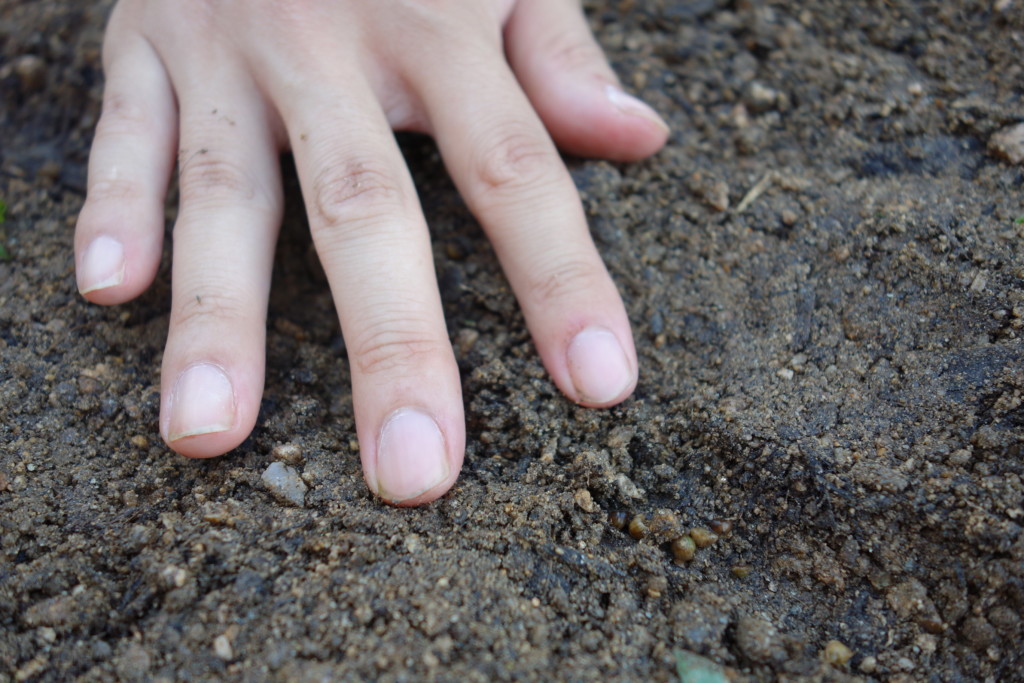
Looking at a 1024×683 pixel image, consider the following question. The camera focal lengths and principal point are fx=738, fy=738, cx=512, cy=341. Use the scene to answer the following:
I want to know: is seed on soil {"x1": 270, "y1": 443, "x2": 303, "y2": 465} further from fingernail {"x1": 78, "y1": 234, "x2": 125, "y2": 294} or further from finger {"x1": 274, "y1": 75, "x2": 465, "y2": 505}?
fingernail {"x1": 78, "y1": 234, "x2": 125, "y2": 294}

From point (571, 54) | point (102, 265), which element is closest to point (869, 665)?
point (571, 54)

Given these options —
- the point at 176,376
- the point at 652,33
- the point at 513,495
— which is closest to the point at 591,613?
the point at 513,495

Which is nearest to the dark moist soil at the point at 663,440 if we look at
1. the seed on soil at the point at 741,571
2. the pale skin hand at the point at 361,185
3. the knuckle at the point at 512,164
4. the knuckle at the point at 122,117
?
the seed on soil at the point at 741,571

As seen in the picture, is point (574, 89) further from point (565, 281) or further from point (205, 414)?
point (205, 414)

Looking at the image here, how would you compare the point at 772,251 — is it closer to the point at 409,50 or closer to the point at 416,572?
the point at 409,50

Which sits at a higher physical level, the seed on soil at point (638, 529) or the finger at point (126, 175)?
the finger at point (126, 175)

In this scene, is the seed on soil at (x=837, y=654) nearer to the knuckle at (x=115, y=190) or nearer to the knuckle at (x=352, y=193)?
the knuckle at (x=352, y=193)

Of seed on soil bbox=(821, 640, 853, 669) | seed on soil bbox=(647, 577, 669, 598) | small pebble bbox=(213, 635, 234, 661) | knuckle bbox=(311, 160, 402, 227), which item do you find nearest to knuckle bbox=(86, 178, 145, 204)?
knuckle bbox=(311, 160, 402, 227)

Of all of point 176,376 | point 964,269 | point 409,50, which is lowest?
point 176,376
